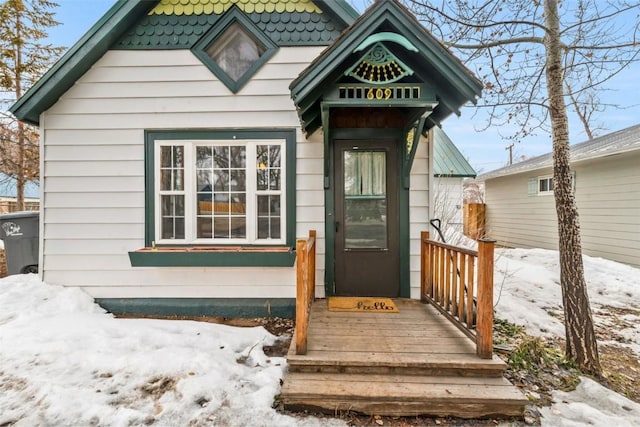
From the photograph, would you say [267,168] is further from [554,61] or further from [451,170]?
[451,170]

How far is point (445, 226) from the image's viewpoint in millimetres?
6555

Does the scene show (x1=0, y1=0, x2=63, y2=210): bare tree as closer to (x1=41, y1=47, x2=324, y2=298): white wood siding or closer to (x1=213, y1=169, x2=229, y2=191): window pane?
(x1=41, y1=47, x2=324, y2=298): white wood siding

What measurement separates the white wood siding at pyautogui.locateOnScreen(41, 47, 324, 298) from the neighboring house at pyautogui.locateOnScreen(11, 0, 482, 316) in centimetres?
1

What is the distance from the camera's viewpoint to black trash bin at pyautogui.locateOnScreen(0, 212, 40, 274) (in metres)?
4.62

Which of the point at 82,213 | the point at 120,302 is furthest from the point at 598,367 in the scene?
the point at 82,213

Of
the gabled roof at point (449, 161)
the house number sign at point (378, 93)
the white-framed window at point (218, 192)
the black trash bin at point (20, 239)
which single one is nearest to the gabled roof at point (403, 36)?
the house number sign at point (378, 93)

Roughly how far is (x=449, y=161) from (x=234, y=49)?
758cm

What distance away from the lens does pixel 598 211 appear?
7.95m

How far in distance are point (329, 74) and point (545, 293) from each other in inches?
223

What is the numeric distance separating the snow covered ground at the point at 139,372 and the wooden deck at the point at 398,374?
0.73ft

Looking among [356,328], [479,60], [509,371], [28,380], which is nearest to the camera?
[28,380]

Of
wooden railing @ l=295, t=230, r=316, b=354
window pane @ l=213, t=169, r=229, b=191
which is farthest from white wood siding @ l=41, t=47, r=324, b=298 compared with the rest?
wooden railing @ l=295, t=230, r=316, b=354

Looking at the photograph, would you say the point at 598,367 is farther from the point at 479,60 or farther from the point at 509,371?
the point at 479,60

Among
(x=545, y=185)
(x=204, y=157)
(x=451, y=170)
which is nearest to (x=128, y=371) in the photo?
(x=204, y=157)
